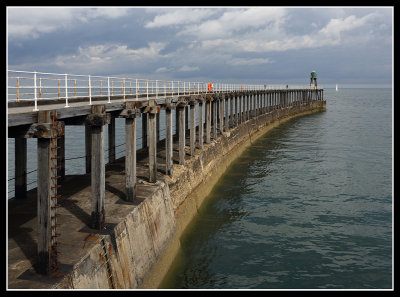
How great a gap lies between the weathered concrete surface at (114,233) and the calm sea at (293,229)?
1066 mm

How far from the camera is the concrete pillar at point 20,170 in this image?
49.7ft

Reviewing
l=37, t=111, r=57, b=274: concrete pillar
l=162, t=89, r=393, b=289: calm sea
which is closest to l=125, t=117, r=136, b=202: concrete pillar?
l=162, t=89, r=393, b=289: calm sea

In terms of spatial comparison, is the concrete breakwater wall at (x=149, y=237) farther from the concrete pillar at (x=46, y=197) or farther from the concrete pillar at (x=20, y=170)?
the concrete pillar at (x=20, y=170)

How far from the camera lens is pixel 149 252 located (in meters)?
13.8

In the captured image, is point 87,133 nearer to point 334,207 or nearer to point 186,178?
point 186,178

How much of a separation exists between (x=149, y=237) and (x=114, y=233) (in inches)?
93.6

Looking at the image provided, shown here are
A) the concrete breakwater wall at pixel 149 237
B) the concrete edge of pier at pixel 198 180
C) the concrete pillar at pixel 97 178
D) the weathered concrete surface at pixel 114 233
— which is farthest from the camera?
the concrete edge of pier at pixel 198 180

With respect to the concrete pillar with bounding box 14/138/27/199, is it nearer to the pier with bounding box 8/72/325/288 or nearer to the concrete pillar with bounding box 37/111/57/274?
the pier with bounding box 8/72/325/288

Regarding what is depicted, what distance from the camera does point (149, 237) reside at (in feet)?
46.4

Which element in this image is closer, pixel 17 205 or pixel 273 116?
pixel 17 205

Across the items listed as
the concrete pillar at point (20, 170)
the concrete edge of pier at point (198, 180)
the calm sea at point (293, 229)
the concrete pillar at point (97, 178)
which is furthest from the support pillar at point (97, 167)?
the concrete pillar at point (20, 170)

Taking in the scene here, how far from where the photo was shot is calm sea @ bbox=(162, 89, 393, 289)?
48.7 ft

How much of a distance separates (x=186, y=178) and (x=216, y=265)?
21.5 ft

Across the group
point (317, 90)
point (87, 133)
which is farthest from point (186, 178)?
point (317, 90)
